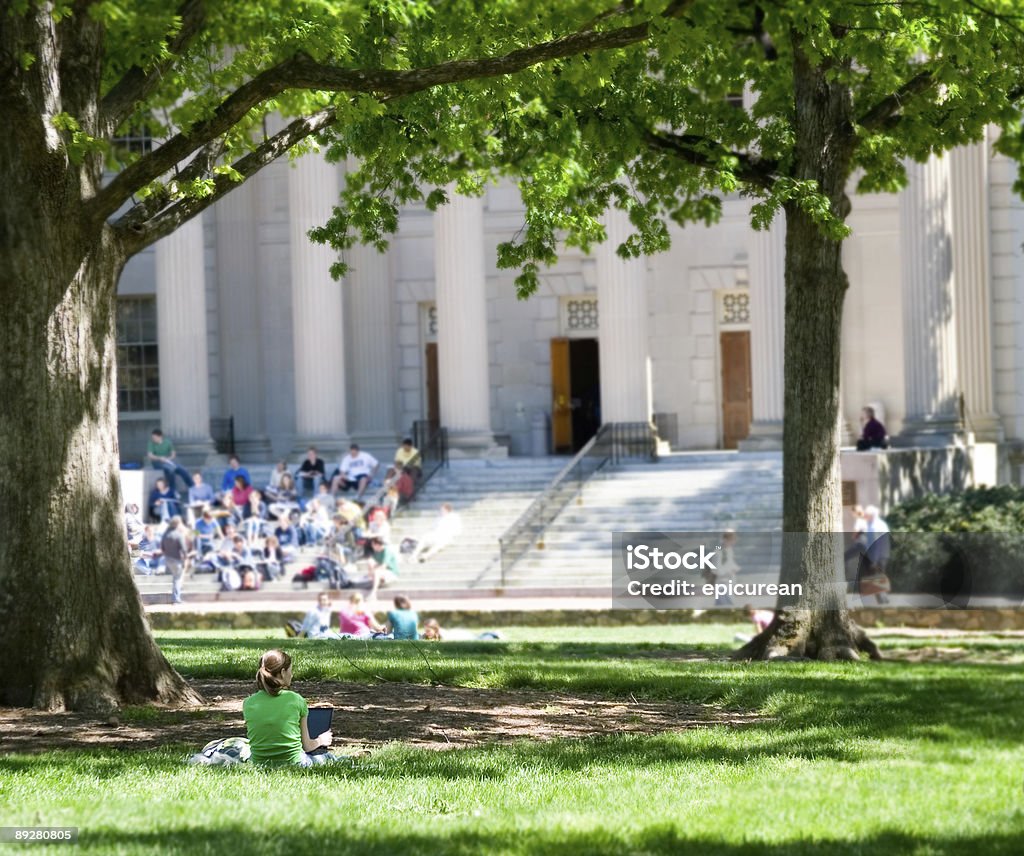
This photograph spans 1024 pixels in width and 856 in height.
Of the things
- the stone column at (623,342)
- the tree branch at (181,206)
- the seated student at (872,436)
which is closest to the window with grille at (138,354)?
the stone column at (623,342)

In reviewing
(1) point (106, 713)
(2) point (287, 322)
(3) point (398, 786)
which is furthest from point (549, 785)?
(2) point (287, 322)

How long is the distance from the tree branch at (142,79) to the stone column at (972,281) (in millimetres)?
23723

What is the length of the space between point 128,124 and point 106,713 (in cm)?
543

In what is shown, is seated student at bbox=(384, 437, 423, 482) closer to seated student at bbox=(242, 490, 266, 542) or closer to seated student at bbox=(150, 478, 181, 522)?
seated student at bbox=(242, 490, 266, 542)

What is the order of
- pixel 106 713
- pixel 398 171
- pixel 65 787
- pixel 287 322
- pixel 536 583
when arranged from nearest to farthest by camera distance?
1. pixel 65 787
2. pixel 106 713
3. pixel 398 171
4. pixel 536 583
5. pixel 287 322

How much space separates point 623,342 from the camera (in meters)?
35.0

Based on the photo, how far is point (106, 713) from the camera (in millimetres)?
11680

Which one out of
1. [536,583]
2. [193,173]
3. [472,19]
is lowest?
[536,583]

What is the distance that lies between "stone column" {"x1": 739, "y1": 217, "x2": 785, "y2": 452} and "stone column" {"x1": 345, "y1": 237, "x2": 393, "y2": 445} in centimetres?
863

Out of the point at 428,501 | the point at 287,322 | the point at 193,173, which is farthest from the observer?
the point at 287,322

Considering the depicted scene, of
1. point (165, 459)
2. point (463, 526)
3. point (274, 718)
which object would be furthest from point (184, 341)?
point (274, 718)

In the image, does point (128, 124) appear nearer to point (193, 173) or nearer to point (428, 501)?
point (193, 173)

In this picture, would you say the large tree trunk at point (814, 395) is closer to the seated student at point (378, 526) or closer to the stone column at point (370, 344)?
the seated student at point (378, 526)

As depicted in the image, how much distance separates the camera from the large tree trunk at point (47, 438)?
11.8 meters
